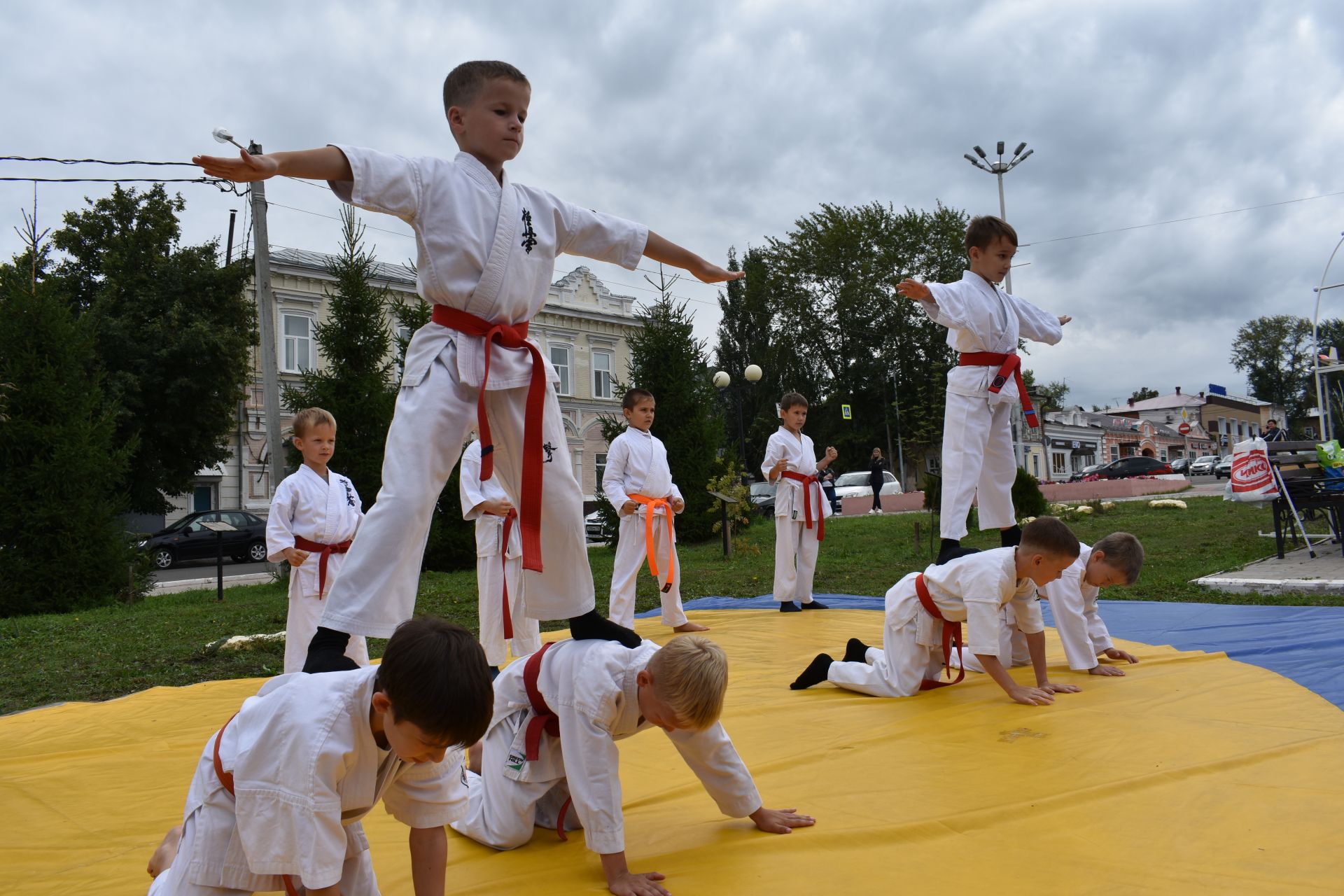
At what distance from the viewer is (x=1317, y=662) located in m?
3.98

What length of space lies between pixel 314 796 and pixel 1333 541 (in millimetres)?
9679

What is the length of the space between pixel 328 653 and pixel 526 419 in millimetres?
866

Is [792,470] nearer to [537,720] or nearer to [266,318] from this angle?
[537,720]

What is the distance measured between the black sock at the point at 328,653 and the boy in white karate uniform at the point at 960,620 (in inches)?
92.8

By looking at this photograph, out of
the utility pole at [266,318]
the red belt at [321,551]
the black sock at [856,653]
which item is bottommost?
the black sock at [856,653]

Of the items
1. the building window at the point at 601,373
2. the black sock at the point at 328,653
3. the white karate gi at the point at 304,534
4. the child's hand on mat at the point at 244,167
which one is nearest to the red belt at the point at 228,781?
the black sock at the point at 328,653

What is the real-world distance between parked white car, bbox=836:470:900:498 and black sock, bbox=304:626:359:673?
24.8 m

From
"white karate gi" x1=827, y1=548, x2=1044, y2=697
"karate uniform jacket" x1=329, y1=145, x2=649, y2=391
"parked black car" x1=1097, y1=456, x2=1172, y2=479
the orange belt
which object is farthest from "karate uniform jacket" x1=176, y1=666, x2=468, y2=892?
"parked black car" x1=1097, y1=456, x2=1172, y2=479

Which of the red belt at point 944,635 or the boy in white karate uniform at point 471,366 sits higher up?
the boy in white karate uniform at point 471,366

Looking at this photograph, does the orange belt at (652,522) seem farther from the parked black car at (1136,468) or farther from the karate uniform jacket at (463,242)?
the parked black car at (1136,468)

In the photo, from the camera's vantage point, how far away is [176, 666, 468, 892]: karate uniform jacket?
1.65 meters

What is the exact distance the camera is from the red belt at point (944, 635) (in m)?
3.79

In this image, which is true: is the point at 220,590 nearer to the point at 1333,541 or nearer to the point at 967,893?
the point at 967,893

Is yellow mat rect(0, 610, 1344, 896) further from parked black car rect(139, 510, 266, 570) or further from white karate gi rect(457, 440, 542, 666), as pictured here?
parked black car rect(139, 510, 266, 570)
